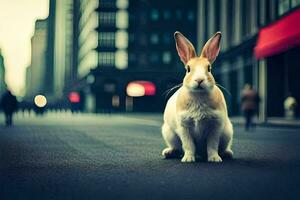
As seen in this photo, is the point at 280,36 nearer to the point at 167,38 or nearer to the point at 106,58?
the point at 106,58

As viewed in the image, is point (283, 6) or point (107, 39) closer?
point (283, 6)

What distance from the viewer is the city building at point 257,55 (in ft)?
91.7

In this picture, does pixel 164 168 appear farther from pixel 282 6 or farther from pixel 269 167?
pixel 282 6

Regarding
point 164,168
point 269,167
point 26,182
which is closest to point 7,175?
point 26,182

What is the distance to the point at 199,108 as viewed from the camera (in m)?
7.56

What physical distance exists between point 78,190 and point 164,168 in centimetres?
204

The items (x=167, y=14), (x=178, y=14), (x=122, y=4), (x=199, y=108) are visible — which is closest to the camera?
(x=199, y=108)

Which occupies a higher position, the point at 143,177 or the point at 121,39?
the point at 121,39

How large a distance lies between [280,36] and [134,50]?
47.9m

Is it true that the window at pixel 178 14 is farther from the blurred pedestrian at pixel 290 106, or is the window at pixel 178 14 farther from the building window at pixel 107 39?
the blurred pedestrian at pixel 290 106

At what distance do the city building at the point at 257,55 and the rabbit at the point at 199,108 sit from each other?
1643cm

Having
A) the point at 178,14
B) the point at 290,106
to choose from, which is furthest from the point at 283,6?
the point at 178,14

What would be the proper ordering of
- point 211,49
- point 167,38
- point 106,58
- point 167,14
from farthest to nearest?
1. point 167,14
2. point 167,38
3. point 106,58
4. point 211,49

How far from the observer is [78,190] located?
18.8ft
